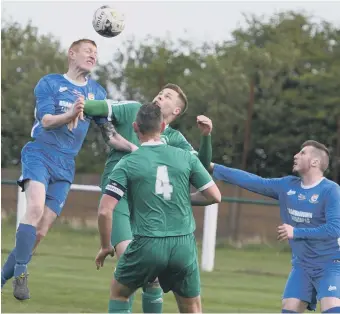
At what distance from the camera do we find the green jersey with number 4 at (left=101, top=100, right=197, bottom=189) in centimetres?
908

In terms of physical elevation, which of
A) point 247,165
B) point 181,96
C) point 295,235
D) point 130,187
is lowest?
point 247,165

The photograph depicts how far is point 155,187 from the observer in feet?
24.4

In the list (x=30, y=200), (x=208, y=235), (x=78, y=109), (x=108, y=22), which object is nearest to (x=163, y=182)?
(x=78, y=109)

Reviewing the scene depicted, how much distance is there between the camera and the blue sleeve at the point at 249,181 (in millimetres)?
9883

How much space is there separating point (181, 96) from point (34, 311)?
3.15 meters

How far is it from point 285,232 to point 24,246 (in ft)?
8.28

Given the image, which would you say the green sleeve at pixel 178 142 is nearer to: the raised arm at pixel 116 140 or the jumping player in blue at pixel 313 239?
the raised arm at pixel 116 140

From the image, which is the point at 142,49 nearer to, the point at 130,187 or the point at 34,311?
the point at 34,311

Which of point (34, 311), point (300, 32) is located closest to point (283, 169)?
point (300, 32)

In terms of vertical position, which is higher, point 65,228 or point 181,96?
point 181,96

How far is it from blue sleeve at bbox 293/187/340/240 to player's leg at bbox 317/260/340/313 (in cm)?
38

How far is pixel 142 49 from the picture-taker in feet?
101

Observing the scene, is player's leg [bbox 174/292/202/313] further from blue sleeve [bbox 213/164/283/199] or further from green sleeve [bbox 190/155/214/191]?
blue sleeve [bbox 213/164/283/199]

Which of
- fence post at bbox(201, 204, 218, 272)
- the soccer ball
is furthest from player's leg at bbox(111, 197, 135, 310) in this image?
fence post at bbox(201, 204, 218, 272)
